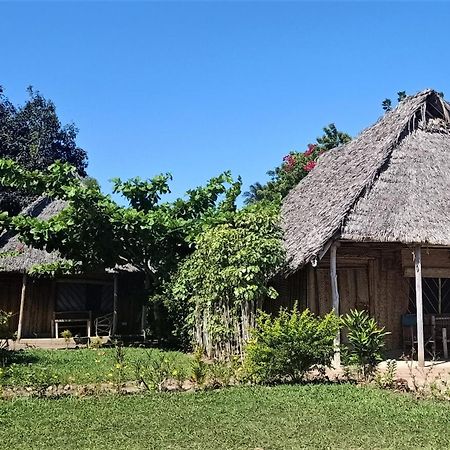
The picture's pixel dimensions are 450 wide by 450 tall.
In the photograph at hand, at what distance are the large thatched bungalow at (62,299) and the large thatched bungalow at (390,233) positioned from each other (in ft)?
22.4

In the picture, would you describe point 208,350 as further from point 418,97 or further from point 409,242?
point 418,97

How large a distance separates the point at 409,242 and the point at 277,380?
4092 mm

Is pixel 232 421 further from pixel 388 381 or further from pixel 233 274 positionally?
pixel 233 274

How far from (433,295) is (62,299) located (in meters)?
11.8

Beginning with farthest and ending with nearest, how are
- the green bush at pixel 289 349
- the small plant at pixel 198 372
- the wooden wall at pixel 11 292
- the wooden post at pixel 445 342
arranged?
the wooden wall at pixel 11 292, the wooden post at pixel 445 342, the green bush at pixel 289 349, the small plant at pixel 198 372

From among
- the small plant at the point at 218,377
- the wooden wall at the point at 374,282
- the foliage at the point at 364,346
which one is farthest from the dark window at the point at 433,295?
the small plant at the point at 218,377

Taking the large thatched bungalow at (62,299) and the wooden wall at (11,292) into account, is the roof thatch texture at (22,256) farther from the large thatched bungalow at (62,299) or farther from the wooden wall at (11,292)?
the wooden wall at (11,292)

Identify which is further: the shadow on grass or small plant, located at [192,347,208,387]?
the shadow on grass

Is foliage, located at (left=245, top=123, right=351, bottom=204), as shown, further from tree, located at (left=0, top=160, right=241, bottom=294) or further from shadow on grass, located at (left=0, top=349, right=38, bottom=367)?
shadow on grass, located at (left=0, top=349, right=38, bottom=367)

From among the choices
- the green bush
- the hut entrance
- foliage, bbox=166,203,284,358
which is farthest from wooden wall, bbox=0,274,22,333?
the green bush

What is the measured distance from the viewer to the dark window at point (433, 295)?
45.0 feet

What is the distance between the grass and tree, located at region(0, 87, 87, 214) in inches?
515

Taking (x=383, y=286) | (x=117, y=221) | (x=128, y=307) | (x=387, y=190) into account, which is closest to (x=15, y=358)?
(x=117, y=221)

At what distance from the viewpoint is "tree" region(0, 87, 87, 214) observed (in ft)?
84.9
